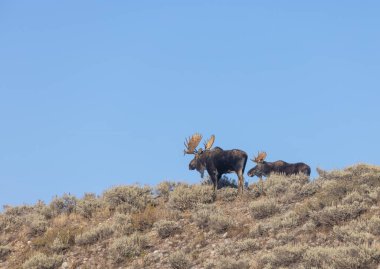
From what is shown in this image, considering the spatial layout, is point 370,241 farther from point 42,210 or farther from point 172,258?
point 42,210

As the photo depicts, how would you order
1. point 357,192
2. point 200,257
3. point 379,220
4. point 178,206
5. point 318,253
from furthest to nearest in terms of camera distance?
point 178,206, point 357,192, point 200,257, point 379,220, point 318,253

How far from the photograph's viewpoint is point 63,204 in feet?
67.4

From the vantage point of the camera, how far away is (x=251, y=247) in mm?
14172

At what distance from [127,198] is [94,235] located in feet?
9.95

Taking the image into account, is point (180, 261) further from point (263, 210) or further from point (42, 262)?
point (42, 262)

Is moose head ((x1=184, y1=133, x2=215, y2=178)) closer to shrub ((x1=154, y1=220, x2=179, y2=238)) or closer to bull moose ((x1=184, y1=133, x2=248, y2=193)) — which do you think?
bull moose ((x1=184, y1=133, x2=248, y2=193))

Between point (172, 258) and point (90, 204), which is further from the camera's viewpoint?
point (90, 204)

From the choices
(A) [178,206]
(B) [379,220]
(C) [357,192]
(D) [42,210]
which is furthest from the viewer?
(D) [42,210]

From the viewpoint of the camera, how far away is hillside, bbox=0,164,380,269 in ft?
42.9

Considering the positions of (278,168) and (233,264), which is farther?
(278,168)

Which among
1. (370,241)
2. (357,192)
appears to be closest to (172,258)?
(370,241)

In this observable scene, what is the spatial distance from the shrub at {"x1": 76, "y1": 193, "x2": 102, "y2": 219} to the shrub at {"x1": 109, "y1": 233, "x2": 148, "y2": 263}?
399cm

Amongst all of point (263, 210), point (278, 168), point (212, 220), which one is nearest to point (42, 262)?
point (212, 220)

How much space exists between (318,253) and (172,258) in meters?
3.78
